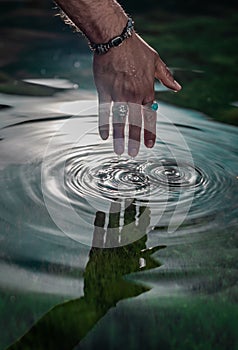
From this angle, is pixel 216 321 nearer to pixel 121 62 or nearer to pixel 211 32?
pixel 121 62

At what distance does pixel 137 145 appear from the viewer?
6.42 ft

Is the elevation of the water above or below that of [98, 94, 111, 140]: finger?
below

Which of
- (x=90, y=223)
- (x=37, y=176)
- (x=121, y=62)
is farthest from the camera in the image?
(x=37, y=176)

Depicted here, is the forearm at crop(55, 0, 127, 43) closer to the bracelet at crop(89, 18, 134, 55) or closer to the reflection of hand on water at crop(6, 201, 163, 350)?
the bracelet at crop(89, 18, 134, 55)

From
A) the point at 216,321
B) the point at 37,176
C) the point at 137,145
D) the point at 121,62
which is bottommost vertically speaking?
the point at 216,321

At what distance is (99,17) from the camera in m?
1.96

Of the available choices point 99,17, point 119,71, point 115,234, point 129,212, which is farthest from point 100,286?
point 99,17

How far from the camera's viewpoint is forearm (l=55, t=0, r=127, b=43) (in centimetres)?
196

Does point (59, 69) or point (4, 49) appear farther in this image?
point (4, 49)

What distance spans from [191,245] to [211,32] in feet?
10.4

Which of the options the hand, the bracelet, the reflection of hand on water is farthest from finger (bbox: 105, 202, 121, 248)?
the bracelet

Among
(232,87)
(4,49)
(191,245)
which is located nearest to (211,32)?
(232,87)

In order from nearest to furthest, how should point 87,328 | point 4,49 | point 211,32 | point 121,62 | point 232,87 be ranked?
point 87,328 < point 121,62 < point 232,87 < point 4,49 < point 211,32

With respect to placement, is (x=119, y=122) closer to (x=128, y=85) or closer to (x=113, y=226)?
(x=128, y=85)
